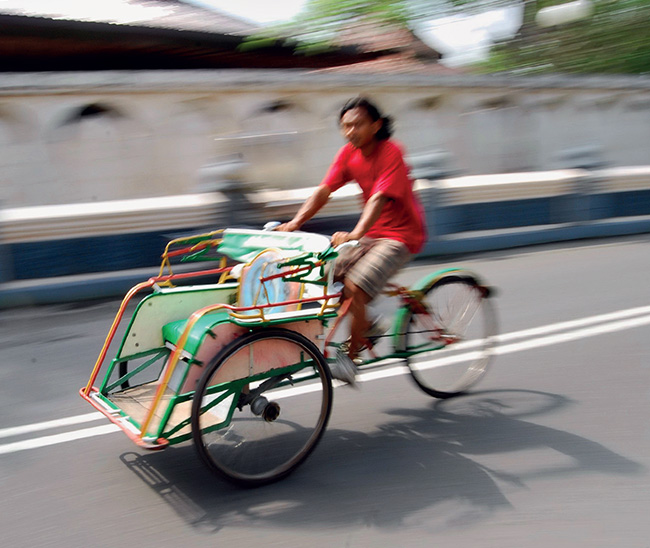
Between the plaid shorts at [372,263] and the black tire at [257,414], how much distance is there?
19.0 inches

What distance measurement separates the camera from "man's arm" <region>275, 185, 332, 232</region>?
430 centimetres

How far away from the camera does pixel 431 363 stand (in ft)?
15.9

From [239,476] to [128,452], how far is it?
2.57 ft

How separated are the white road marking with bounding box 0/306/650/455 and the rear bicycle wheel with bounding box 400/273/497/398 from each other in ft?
0.15

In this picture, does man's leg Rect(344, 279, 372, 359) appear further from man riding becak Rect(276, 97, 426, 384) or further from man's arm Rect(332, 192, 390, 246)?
man's arm Rect(332, 192, 390, 246)

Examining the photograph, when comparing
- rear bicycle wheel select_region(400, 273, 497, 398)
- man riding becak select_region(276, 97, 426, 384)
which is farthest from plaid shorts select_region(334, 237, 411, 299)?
rear bicycle wheel select_region(400, 273, 497, 398)

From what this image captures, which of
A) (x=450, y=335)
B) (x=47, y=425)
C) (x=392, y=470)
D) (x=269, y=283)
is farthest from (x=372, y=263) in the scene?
(x=47, y=425)

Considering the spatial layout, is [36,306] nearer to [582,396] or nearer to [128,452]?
[128,452]

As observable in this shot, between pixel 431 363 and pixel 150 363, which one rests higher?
pixel 150 363

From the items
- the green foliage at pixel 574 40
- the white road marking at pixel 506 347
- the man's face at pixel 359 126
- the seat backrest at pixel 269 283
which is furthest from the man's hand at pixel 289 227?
the green foliage at pixel 574 40

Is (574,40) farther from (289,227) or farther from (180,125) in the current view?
(289,227)

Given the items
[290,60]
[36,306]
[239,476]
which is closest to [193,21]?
[290,60]

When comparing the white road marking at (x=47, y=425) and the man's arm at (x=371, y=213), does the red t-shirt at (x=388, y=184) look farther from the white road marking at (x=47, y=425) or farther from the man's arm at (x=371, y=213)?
the white road marking at (x=47, y=425)

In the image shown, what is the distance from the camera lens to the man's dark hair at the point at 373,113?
156 inches
